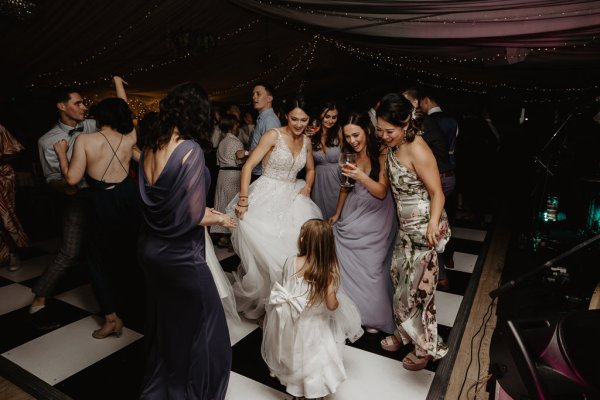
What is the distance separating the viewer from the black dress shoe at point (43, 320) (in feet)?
7.78

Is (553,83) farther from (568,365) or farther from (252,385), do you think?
(252,385)

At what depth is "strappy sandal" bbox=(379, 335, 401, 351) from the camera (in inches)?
84.5

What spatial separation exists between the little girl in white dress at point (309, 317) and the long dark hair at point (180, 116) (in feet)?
2.10

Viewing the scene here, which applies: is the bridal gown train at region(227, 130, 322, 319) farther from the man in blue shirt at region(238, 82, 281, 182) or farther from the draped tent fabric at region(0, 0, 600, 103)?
the draped tent fabric at region(0, 0, 600, 103)

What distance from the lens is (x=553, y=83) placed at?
403 centimetres

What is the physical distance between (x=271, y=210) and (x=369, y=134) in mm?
816

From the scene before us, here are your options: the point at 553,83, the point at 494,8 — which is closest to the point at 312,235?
the point at 494,8

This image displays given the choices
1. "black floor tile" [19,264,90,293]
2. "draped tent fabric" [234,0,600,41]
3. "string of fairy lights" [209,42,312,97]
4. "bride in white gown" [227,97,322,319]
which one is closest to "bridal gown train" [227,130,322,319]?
"bride in white gown" [227,97,322,319]

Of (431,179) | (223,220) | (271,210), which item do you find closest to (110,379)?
(223,220)

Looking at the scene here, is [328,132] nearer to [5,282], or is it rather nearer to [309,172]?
[309,172]

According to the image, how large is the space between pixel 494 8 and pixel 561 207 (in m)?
3.58

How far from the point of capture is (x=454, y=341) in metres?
2.25

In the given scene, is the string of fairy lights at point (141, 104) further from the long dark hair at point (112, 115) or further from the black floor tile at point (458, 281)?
the black floor tile at point (458, 281)

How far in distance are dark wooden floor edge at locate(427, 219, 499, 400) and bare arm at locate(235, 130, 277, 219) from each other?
4.74 ft
